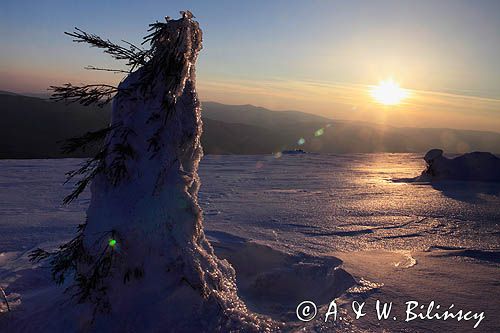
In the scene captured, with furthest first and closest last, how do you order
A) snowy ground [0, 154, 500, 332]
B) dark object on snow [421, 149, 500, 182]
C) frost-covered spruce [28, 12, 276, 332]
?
1. dark object on snow [421, 149, 500, 182]
2. snowy ground [0, 154, 500, 332]
3. frost-covered spruce [28, 12, 276, 332]

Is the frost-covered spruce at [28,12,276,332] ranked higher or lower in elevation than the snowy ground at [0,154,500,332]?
higher

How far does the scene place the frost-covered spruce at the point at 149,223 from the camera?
270 cm

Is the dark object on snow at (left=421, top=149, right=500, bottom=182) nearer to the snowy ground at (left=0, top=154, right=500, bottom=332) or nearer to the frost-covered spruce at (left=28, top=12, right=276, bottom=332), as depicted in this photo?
the snowy ground at (left=0, top=154, right=500, bottom=332)

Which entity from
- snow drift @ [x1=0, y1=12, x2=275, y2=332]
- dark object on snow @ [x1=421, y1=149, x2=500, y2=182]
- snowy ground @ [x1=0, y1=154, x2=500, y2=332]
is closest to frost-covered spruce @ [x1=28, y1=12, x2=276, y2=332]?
snow drift @ [x1=0, y1=12, x2=275, y2=332]

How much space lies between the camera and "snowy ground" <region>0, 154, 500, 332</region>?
12.2 ft

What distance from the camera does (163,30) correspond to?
271cm

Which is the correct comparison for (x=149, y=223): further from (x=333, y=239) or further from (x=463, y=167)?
(x=463, y=167)

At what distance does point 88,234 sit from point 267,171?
1101cm

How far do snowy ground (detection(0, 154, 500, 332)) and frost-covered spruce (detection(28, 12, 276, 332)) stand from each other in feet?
3.06

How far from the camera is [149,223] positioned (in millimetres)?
2715

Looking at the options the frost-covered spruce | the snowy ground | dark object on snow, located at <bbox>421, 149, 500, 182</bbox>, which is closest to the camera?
the frost-covered spruce

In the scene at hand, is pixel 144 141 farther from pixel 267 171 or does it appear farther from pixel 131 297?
pixel 267 171

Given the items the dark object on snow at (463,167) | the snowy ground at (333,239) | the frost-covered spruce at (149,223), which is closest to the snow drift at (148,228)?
the frost-covered spruce at (149,223)

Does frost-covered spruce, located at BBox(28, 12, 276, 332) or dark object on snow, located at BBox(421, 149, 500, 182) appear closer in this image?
frost-covered spruce, located at BBox(28, 12, 276, 332)
